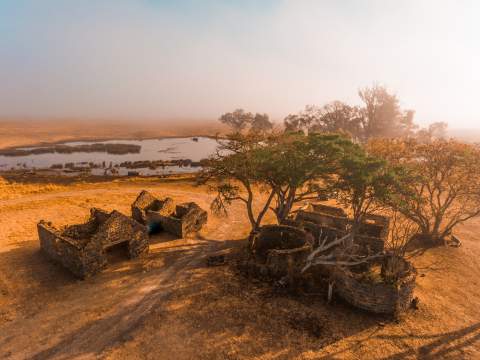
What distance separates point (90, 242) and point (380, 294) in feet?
55.6

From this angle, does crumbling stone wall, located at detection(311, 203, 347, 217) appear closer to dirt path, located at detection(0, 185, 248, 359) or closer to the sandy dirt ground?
the sandy dirt ground

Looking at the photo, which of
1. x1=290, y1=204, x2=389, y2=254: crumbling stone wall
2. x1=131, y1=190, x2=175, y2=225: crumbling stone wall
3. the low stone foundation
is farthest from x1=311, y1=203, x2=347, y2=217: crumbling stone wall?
the low stone foundation

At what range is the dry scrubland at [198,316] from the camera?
41.2ft

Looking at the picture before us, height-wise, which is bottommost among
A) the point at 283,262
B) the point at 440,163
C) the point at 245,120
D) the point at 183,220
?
the point at 283,262

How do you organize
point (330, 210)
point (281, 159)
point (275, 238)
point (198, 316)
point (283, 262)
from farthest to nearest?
point (330, 210) < point (275, 238) < point (281, 159) < point (283, 262) < point (198, 316)

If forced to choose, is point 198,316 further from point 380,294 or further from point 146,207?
point 146,207

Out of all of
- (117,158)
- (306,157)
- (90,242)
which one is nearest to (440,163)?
(306,157)

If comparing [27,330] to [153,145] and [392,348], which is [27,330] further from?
[153,145]

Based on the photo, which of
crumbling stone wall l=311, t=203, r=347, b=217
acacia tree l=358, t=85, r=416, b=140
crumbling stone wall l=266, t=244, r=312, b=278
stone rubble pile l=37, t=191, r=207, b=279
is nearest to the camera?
crumbling stone wall l=266, t=244, r=312, b=278

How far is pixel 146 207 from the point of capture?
27.6 metres

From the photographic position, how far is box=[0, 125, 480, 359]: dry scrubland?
12570 millimetres

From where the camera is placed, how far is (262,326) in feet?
45.2

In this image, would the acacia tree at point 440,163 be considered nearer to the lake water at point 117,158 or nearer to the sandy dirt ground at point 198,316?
the sandy dirt ground at point 198,316

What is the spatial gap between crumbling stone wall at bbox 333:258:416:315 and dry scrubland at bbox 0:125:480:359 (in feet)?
1.75
